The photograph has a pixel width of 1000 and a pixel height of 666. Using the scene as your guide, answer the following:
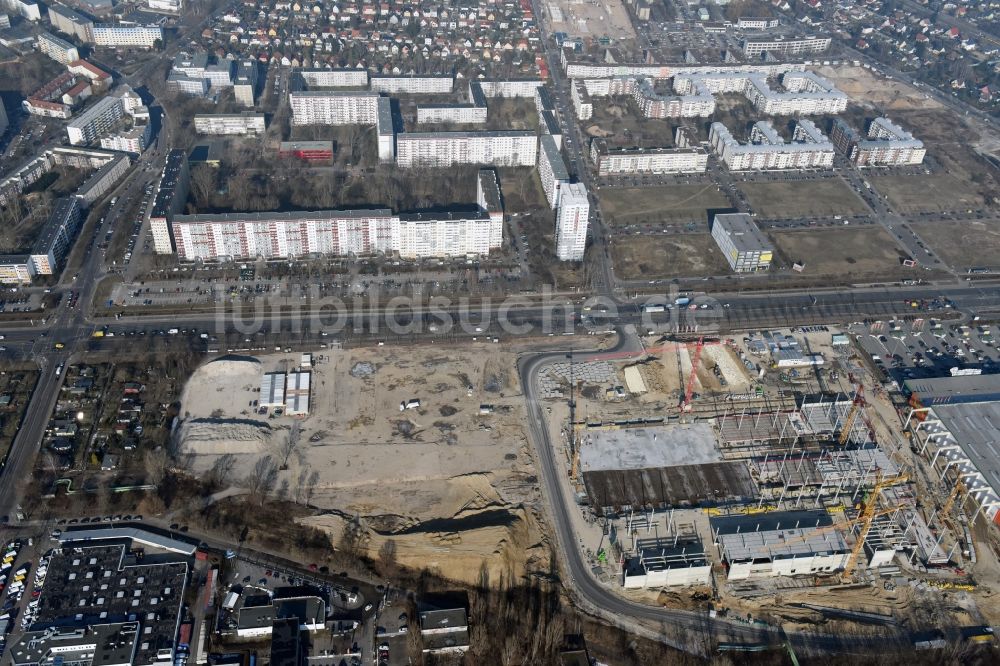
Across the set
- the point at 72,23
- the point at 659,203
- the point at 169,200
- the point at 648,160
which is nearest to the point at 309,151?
the point at 169,200

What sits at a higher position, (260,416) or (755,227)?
(755,227)

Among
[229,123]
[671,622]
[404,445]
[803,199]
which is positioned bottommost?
[671,622]

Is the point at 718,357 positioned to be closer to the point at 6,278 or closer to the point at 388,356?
the point at 388,356

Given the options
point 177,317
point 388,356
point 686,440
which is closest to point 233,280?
point 177,317

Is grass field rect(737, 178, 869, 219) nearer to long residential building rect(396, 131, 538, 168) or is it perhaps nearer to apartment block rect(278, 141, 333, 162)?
long residential building rect(396, 131, 538, 168)

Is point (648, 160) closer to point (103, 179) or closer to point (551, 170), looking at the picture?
point (551, 170)
